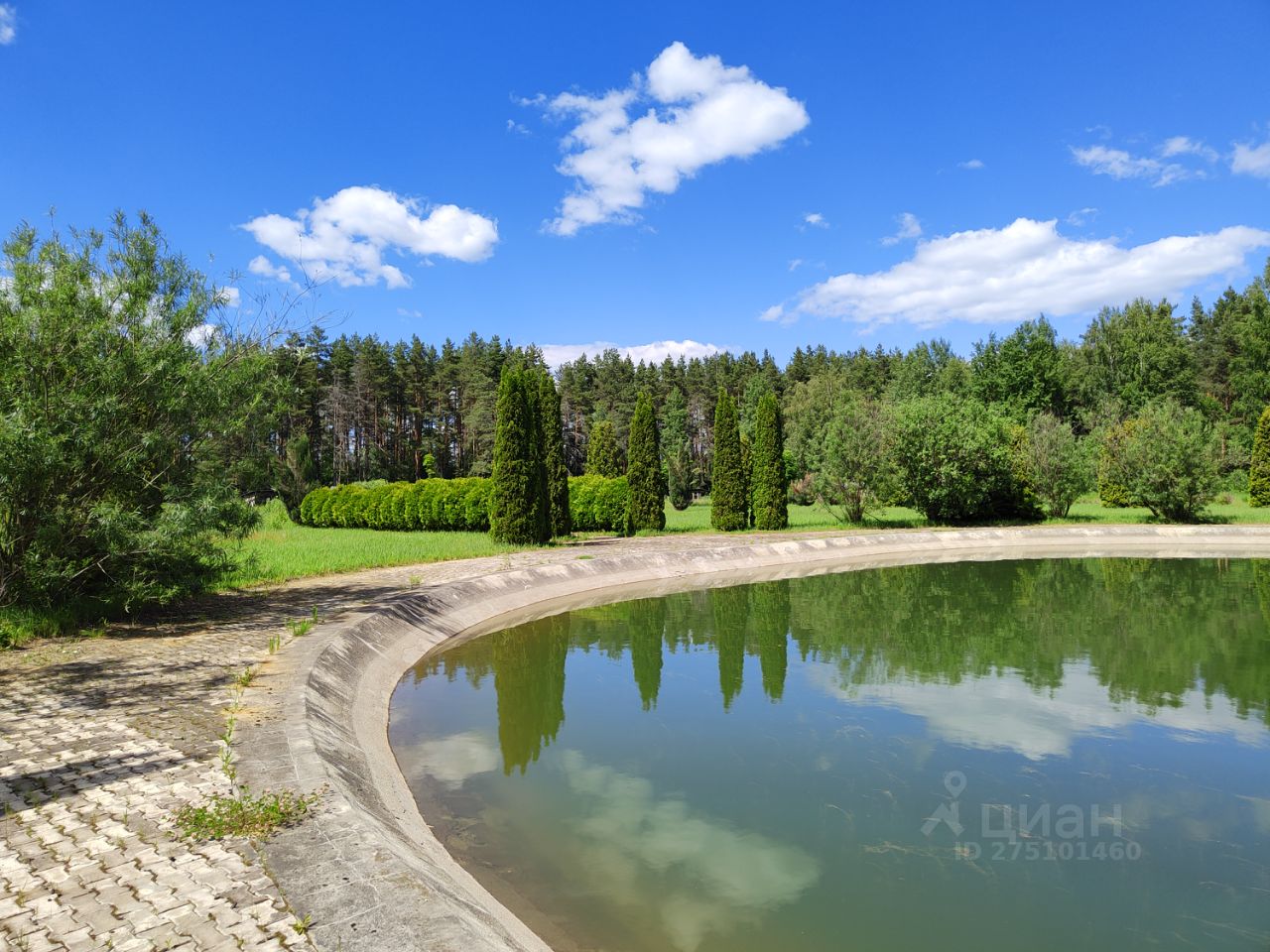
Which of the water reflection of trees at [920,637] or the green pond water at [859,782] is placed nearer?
the green pond water at [859,782]

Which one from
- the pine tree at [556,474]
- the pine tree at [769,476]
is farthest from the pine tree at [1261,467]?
the pine tree at [556,474]

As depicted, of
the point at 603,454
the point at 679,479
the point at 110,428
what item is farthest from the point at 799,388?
the point at 110,428

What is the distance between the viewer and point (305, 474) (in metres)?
37.3

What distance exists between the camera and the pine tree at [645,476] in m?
25.0

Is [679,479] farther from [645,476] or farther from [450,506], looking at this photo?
[450,506]

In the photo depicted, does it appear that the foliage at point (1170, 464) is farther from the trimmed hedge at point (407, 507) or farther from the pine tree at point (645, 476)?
the trimmed hedge at point (407, 507)

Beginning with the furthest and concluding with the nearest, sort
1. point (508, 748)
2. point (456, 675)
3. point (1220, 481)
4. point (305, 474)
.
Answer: point (305, 474), point (1220, 481), point (456, 675), point (508, 748)

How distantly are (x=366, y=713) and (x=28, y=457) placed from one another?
4.27m

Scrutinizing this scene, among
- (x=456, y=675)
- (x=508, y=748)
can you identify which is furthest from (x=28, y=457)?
(x=508, y=748)

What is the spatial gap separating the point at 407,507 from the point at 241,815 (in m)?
23.5

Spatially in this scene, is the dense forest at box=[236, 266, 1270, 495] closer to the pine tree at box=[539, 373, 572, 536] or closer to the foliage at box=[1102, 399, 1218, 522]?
the foliage at box=[1102, 399, 1218, 522]

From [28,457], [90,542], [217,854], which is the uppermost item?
[28,457]

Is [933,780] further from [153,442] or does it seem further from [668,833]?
[153,442]

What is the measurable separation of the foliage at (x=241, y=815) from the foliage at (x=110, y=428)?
520cm
